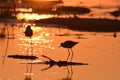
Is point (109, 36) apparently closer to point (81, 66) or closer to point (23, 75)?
point (81, 66)

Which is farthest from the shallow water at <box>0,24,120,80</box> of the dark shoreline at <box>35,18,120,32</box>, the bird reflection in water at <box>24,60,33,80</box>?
the dark shoreline at <box>35,18,120,32</box>

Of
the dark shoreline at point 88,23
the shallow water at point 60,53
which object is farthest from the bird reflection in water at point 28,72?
the dark shoreline at point 88,23

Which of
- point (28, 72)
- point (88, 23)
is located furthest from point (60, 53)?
point (88, 23)

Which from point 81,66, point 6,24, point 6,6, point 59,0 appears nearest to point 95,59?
point 81,66

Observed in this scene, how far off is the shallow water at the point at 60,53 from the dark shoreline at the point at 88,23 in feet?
5.66

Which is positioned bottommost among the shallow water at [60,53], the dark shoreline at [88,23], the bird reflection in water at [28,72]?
the dark shoreline at [88,23]

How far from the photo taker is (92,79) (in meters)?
17.7

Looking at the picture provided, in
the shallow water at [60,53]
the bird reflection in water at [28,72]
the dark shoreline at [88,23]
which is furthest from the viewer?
the dark shoreline at [88,23]

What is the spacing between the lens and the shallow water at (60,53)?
1847 cm

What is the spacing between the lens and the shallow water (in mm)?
18470

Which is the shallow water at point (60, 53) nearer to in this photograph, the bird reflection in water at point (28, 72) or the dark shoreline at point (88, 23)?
the bird reflection in water at point (28, 72)

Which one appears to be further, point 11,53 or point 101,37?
point 101,37

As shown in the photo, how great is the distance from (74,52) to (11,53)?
247 cm

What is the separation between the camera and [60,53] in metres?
23.5
